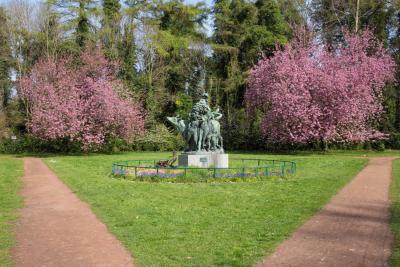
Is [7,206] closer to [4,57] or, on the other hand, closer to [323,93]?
[323,93]

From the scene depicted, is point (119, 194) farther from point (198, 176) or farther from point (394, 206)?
point (394, 206)

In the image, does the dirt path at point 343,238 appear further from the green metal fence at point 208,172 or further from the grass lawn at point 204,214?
the green metal fence at point 208,172

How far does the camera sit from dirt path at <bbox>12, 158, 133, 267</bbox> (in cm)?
665

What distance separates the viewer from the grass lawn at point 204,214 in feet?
23.0

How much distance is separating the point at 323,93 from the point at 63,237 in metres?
25.8

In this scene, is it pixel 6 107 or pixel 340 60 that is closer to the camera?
pixel 340 60

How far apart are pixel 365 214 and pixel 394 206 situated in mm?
1447

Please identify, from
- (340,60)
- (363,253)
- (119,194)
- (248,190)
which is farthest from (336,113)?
(363,253)

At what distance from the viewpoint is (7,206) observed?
11.5 meters

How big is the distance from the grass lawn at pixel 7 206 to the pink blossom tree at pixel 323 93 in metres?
18.5

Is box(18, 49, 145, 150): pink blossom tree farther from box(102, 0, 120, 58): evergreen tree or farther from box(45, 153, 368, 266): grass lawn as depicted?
box(45, 153, 368, 266): grass lawn

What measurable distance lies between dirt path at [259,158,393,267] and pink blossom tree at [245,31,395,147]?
1892 cm

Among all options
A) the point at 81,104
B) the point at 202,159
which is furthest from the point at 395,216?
the point at 81,104

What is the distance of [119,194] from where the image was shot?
1291cm
